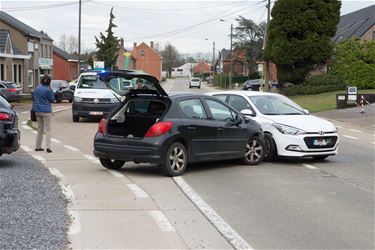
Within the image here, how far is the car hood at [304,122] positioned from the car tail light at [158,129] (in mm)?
3146

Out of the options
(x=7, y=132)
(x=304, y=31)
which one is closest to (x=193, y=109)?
(x=7, y=132)

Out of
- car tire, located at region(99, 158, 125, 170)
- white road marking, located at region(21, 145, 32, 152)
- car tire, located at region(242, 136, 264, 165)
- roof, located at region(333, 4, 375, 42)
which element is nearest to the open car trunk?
car tire, located at region(99, 158, 125, 170)

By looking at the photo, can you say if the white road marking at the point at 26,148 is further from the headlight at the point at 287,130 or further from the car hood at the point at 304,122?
the headlight at the point at 287,130

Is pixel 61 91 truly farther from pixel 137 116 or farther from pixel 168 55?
pixel 168 55

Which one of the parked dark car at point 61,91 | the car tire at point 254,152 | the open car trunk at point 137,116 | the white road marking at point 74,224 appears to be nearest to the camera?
the white road marking at point 74,224

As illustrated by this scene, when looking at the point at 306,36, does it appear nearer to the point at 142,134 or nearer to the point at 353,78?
the point at 353,78

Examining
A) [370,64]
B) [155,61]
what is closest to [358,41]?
[370,64]

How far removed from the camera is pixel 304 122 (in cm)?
1178

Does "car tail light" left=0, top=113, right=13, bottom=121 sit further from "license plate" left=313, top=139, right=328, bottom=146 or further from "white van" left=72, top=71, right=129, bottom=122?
"white van" left=72, top=71, right=129, bottom=122

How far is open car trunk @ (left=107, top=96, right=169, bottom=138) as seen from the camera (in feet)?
33.8

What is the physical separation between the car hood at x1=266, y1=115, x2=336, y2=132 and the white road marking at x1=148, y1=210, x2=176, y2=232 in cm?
526

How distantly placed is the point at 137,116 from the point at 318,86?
→ 33858 mm

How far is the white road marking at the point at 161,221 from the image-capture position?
6354mm

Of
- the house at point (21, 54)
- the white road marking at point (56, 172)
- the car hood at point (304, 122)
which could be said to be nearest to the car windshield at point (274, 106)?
the car hood at point (304, 122)
